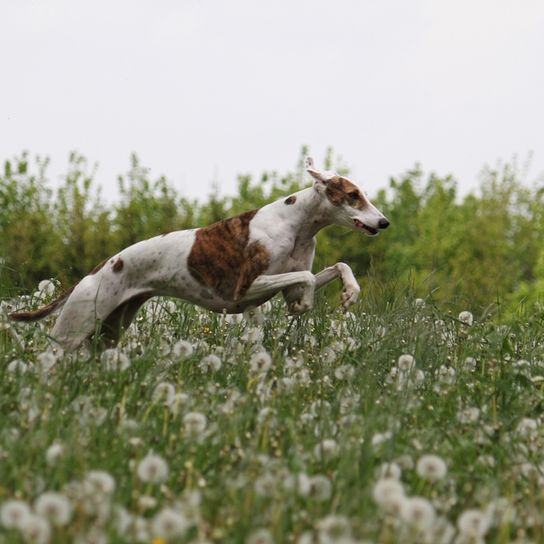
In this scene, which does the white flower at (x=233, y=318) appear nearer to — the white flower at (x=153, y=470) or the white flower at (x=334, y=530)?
the white flower at (x=153, y=470)

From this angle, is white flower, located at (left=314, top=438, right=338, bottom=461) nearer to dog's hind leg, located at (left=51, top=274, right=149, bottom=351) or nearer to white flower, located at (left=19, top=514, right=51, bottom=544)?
white flower, located at (left=19, top=514, right=51, bottom=544)

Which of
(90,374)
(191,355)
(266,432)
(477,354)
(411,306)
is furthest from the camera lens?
(411,306)

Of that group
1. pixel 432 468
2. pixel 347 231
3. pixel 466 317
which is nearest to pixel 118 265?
pixel 466 317

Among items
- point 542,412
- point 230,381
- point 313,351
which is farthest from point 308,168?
point 542,412

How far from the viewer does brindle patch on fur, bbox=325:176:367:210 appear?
789cm

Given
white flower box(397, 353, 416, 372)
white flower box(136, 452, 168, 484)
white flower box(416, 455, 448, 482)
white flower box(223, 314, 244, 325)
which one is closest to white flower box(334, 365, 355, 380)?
white flower box(397, 353, 416, 372)

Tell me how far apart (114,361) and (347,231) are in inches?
864

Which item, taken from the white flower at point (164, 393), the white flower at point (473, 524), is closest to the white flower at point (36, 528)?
the white flower at point (473, 524)

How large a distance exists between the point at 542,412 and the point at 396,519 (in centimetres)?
283

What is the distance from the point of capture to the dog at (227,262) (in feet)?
25.8

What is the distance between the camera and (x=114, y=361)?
5.90m

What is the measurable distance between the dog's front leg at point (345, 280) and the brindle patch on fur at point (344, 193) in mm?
489

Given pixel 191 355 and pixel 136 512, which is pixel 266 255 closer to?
pixel 191 355

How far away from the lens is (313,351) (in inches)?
299
